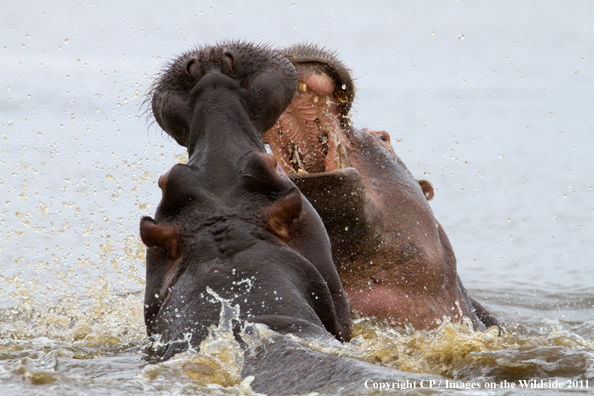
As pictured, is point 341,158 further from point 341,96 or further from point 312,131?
point 341,96

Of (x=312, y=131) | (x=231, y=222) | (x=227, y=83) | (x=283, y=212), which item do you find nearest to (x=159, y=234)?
(x=231, y=222)

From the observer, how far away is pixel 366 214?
13.8 feet

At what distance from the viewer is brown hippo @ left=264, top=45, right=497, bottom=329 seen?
4.31m

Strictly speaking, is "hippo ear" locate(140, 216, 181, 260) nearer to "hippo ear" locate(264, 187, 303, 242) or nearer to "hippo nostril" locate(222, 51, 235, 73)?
"hippo ear" locate(264, 187, 303, 242)

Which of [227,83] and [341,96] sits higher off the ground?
[341,96]

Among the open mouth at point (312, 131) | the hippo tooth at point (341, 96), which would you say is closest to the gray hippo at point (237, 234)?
the open mouth at point (312, 131)

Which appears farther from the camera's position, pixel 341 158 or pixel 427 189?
pixel 427 189

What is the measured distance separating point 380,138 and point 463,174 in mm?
9806

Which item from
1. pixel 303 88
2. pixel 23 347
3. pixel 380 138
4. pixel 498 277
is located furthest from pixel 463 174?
pixel 23 347

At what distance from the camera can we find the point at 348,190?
388 centimetres

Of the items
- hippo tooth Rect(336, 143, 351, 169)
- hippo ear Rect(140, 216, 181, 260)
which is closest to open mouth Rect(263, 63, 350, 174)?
hippo tooth Rect(336, 143, 351, 169)

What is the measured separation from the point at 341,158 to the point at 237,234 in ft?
5.48

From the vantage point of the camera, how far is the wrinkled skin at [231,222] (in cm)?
271

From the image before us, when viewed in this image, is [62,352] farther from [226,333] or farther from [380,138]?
[380,138]
